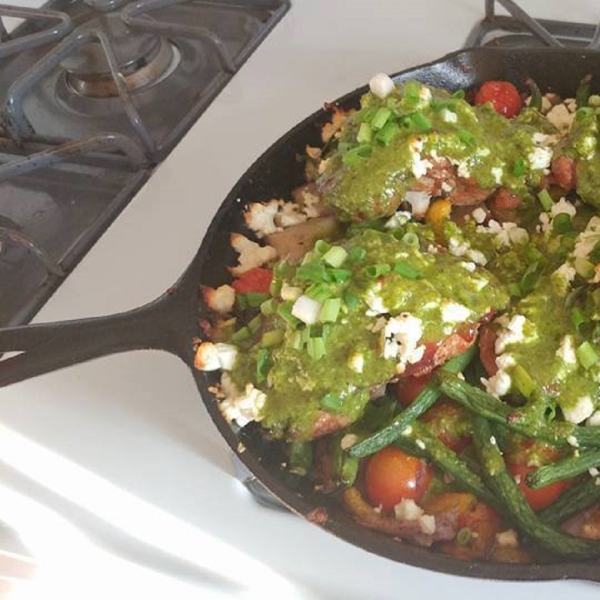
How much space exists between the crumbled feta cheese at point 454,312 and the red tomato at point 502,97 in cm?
38

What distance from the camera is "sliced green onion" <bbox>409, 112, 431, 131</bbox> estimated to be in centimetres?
99

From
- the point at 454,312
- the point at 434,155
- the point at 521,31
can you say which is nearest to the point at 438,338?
the point at 454,312

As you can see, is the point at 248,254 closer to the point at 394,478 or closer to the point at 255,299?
the point at 255,299

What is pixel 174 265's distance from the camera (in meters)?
1.16

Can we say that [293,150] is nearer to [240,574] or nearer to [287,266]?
[287,266]

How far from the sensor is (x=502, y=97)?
44.9 inches

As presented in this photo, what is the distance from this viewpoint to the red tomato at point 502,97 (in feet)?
3.74

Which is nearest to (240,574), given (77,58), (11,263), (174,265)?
(174,265)

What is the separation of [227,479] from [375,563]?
0.20 metres

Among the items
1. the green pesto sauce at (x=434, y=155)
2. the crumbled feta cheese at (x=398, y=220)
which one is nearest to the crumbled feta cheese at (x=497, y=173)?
the green pesto sauce at (x=434, y=155)

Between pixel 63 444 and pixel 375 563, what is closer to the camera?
pixel 375 563

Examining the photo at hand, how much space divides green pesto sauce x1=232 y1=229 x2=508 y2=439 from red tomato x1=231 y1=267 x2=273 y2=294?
0.43ft

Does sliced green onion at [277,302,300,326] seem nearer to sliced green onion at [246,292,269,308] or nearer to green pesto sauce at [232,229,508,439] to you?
green pesto sauce at [232,229,508,439]

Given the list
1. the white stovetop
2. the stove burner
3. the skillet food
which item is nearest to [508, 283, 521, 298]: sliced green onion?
the skillet food
